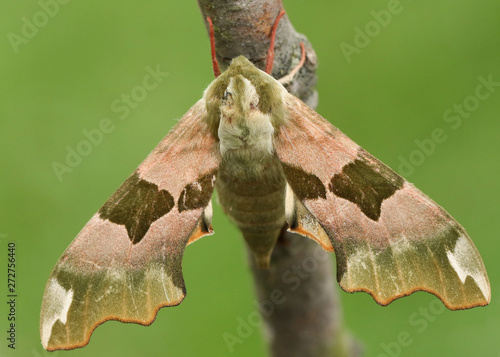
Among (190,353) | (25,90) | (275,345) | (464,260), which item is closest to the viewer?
(464,260)

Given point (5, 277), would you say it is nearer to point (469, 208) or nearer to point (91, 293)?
point (91, 293)

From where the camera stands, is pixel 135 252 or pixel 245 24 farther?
pixel 135 252

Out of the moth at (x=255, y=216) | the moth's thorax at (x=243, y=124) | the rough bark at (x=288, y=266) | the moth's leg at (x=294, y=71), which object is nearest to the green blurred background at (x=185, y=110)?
the rough bark at (x=288, y=266)

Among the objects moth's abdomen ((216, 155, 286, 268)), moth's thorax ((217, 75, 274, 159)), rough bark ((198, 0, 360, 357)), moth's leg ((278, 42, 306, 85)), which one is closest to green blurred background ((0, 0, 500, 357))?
rough bark ((198, 0, 360, 357))

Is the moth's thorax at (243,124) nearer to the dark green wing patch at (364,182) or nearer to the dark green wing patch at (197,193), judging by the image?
the dark green wing patch at (197,193)

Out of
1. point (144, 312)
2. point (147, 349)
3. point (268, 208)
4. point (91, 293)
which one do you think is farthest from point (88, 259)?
point (147, 349)

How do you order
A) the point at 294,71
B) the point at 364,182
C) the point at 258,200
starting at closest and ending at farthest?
the point at 294,71, the point at 364,182, the point at 258,200

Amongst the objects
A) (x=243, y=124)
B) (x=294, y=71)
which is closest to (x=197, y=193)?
(x=243, y=124)

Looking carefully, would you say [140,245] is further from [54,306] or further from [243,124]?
[243,124]
